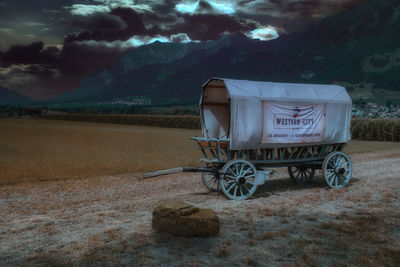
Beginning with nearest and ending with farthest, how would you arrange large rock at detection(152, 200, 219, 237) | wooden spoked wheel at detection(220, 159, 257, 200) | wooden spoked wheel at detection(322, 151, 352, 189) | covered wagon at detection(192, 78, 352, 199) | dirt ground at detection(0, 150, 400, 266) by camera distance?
1. dirt ground at detection(0, 150, 400, 266)
2. large rock at detection(152, 200, 219, 237)
3. wooden spoked wheel at detection(220, 159, 257, 200)
4. covered wagon at detection(192, 78, 352, 199)
5. wooden spoked wheel at detection(322, 151, 352, 189)

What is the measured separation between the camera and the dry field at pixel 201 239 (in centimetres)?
600

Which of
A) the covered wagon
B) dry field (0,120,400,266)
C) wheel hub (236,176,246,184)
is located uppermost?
the covered wagon

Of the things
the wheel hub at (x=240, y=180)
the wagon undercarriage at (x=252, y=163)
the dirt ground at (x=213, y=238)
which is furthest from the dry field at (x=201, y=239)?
the wheel hub at (x=240, y=180)

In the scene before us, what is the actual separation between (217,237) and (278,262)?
143cm

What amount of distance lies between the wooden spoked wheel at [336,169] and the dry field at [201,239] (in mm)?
322

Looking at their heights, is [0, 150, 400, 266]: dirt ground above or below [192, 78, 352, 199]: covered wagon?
below

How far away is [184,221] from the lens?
6.92 meters

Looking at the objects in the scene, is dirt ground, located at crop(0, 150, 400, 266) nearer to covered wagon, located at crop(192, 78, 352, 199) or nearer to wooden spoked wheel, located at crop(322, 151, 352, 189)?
wooden spoked wheel, located at crop(322, 151, 352, 189)

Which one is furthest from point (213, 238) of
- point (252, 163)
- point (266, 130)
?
point (266, 130)

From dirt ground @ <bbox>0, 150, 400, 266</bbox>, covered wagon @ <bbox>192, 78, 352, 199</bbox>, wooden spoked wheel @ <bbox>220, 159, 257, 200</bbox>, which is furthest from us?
covered wagon @ <bbox>192, 78, 352, 199</bbox>

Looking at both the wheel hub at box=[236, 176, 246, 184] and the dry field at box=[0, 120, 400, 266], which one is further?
the wheel hub at box=[236, 176, 246, 184]

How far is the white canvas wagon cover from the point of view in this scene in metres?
10.0

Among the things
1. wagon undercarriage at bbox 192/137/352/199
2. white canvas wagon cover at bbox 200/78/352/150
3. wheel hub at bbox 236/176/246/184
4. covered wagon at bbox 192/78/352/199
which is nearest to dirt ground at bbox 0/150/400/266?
wagon undercarriage at bbox 192/137/352/199

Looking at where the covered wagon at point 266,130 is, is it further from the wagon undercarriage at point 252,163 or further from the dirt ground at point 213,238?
the dirt ground at point 213,238
